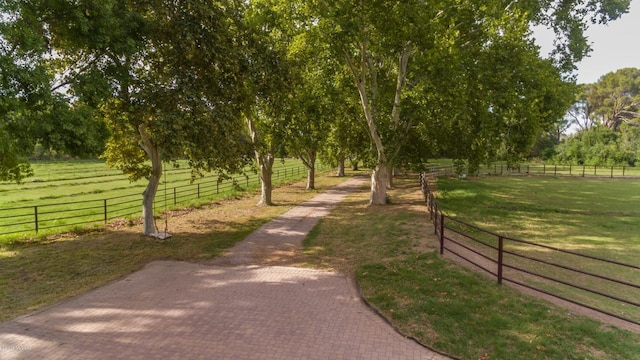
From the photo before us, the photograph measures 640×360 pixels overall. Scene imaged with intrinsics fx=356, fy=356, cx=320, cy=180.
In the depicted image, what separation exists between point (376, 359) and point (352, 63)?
45.9 ft

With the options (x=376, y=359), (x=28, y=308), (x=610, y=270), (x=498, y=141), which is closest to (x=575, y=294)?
(x=610, y=270)

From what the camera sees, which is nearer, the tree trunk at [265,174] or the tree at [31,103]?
the tree at [31,103]

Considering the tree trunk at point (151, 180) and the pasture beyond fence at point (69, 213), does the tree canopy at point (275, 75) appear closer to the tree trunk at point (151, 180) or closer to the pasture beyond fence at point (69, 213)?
the tree trunk at point (151, 180)

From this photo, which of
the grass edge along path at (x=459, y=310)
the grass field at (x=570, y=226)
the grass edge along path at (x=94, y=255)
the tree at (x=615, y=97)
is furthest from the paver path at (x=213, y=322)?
the tree at (x=615, y=97)

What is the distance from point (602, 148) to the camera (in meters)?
55.1

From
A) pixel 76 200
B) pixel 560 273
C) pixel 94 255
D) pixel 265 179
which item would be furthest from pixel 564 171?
pixel 76 200

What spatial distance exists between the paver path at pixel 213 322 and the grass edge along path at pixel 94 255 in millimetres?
751

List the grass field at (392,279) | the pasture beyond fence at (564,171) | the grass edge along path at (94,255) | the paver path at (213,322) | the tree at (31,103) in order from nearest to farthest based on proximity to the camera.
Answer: the paver path at (213,322), the grass field at (392,279), the tree at (31,103), the grass edge along path at (94,255), the pasture beyond fence at (564,171)

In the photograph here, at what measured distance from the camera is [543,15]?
1784cm

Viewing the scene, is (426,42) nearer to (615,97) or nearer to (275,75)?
(275,75)

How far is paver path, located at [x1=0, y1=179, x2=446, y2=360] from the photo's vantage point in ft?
17.6

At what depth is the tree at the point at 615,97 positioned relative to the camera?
239 feet

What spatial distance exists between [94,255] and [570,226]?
17807 millimetres

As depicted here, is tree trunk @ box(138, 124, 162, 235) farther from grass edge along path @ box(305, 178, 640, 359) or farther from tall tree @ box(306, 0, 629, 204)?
tall tree @ box(306, 0, 629, 204)
